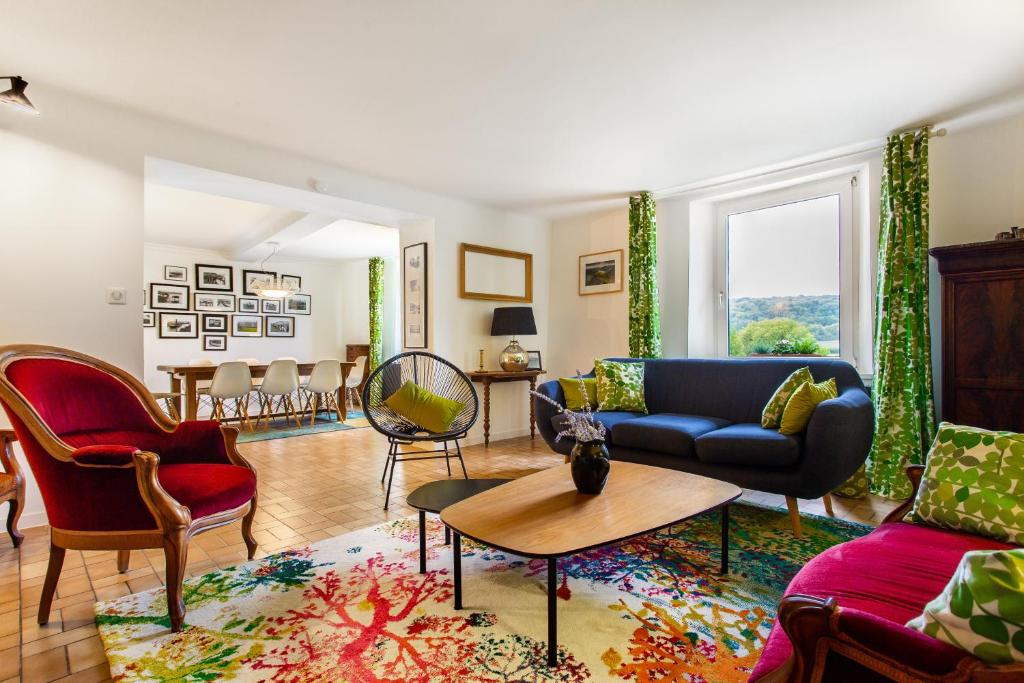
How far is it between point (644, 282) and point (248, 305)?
6.25 meters

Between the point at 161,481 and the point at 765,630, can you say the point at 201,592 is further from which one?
the point at 765,630

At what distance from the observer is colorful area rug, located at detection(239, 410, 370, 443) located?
219 inches

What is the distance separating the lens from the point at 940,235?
337 centimetres

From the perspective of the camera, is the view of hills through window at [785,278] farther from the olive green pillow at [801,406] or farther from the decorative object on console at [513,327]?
the decorative object on console at [513,327]

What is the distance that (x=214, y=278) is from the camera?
25.0ft

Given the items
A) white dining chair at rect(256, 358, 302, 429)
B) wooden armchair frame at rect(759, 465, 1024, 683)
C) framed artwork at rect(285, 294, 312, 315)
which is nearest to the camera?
wooden armchair frame at rect(759, 465, 1024, 683)

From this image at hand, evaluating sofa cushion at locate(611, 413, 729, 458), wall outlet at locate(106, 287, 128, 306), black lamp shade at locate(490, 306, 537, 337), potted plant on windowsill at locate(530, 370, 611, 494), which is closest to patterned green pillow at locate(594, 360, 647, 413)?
sofa cushion at locate(611, 413, 729, 458)

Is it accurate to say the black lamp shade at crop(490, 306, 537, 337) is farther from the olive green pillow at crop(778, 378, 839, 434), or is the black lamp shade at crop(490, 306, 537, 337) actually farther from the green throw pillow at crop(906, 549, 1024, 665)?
the green throw pillow at crop(906, 549, 1024, 665)

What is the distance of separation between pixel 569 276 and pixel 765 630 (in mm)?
4319

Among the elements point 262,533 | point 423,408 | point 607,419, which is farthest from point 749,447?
point 262,533

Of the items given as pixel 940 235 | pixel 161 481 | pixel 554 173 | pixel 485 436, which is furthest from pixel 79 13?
pixel 940 235

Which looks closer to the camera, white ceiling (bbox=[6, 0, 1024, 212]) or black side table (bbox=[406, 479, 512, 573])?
black side table (bbox=[406, 479, 512, 573])

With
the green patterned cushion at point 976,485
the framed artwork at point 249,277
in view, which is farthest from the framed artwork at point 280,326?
the green patterned cushion at point 976,485

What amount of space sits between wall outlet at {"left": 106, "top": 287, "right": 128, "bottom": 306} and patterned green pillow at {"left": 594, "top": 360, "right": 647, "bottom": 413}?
127 inches
